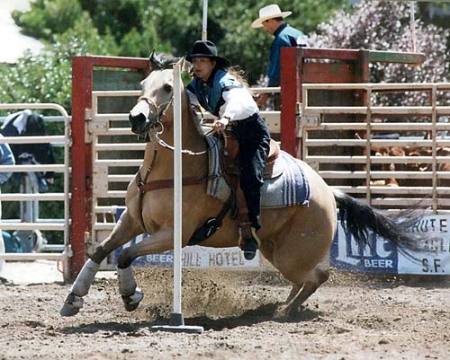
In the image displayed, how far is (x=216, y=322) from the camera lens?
29.6 ft

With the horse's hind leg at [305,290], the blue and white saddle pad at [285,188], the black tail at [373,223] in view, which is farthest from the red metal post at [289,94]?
the horse's hind leg at [305,290]

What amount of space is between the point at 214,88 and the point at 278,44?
10.9 feet

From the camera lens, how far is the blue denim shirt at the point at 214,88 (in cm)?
882

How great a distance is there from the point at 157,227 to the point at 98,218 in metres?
3.58

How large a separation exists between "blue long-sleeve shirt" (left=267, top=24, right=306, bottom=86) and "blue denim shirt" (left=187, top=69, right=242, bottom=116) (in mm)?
3027

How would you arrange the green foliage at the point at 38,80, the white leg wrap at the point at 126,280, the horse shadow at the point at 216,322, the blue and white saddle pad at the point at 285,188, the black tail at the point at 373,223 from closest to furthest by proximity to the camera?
the horse shadow at the point at 216,322
the white leg wrap at the point at 126,280
the blue and white saddle pad at the point at 285,188
the black tail at the point at 373,223
the green foliage at the point at 38,80

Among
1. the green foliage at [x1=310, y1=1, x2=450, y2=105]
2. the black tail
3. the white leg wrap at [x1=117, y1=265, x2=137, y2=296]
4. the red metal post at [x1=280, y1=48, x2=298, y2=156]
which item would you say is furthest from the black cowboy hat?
the green foliage at [x1=310, y1=1, x2=450, y2=105]

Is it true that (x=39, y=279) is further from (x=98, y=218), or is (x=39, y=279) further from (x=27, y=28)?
(x=27, y=28)

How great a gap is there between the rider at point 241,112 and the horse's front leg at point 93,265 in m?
0.83

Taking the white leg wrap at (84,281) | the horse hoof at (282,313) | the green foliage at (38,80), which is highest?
the green foliage at (38,80)

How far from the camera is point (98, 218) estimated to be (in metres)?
12.3

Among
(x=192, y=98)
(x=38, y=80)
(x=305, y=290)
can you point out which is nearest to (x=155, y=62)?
(x=192, y=98)

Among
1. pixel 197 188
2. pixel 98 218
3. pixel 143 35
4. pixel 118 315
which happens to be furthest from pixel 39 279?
pixel 143 35

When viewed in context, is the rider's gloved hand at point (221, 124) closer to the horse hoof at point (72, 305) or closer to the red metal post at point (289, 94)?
the horse hoof at point (72, 305)
